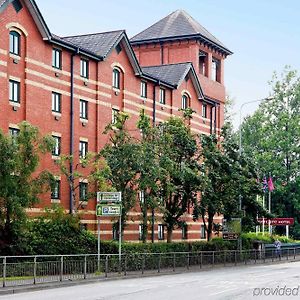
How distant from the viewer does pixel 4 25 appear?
127ft

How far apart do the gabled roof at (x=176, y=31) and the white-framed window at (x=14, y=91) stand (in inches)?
991

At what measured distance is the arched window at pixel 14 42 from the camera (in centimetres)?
3966

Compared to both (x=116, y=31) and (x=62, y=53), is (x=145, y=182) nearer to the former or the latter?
(x=62, y=53)

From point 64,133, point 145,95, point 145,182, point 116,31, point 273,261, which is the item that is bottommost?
point 273,261

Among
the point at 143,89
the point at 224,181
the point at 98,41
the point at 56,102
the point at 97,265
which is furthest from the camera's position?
the point at 143,89

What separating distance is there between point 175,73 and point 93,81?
1307 centimetres

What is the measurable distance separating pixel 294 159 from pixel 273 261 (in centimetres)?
3123

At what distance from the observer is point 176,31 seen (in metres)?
64.1

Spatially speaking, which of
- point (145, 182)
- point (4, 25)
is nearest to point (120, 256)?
point (145, 182)

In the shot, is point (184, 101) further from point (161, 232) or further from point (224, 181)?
point (224, 181)

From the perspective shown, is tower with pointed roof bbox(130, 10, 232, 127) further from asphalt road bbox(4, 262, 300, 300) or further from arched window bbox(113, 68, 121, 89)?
asphalt road bbox(4, 262, 300, 300)

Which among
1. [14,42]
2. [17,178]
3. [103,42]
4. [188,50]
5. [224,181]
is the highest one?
[188,50]

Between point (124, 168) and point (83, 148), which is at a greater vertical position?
point (83, 148)

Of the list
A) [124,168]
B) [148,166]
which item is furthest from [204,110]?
[124,168]
